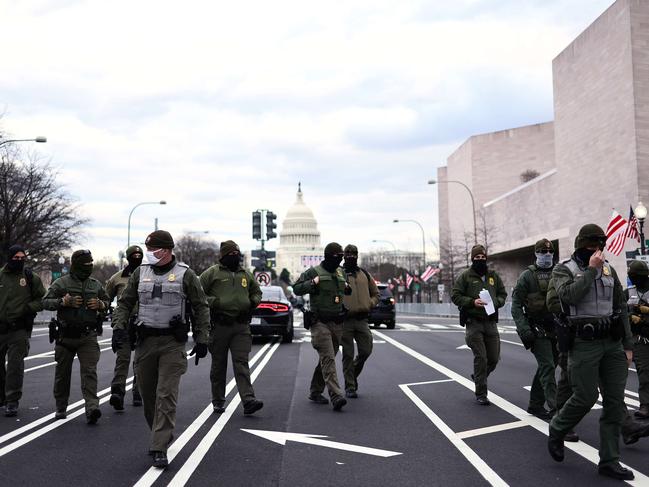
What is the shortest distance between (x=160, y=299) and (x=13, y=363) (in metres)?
3.29

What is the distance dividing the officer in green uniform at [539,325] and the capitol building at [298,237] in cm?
16842

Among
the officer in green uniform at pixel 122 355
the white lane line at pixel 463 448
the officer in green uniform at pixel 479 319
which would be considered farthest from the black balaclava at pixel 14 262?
the officer in green uniform at pixel 479 319

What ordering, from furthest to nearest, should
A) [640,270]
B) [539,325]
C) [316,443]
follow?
[640,270] < [539,325] < [316,443]

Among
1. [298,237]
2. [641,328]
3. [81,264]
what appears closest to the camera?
[641,328]

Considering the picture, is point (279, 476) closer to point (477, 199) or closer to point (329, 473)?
point (329, 473)

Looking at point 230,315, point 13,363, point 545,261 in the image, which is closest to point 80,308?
point 13,363

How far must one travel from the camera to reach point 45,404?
966 cm

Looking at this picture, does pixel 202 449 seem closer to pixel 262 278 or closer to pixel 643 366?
pixel 643 366

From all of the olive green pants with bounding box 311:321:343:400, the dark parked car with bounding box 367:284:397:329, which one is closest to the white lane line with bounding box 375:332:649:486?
the olive green pants with bounding box 311:321:343:400

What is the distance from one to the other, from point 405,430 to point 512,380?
16.2 feet

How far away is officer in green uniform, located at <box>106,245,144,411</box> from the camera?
8938mm

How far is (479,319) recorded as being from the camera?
9500 mm

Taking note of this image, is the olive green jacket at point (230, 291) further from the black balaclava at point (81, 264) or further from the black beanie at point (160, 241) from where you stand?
the black beanie at point (160, 241)

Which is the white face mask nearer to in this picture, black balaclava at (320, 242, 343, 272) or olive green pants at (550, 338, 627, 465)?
black balaclava at (320, 242, 343, 272)
